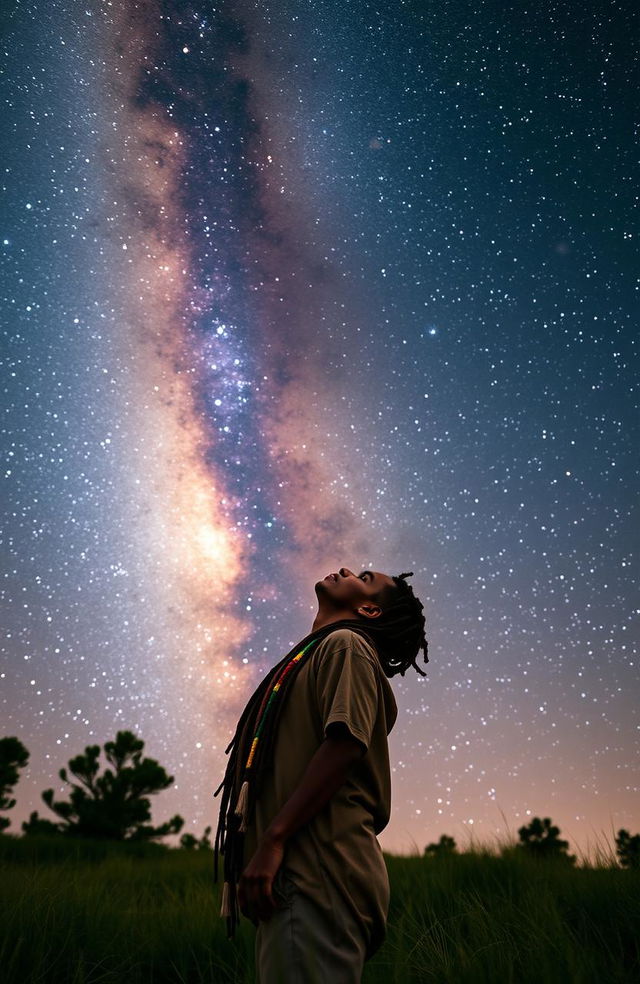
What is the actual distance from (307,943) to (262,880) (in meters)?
0.19

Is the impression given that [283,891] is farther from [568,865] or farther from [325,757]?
[568,865]

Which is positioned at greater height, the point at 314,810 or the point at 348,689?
the point at 348,689

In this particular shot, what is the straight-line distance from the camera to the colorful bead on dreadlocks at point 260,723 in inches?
75.8

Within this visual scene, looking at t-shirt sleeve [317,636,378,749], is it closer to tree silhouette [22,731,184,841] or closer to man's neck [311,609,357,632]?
man's neck [311,609,357,632]

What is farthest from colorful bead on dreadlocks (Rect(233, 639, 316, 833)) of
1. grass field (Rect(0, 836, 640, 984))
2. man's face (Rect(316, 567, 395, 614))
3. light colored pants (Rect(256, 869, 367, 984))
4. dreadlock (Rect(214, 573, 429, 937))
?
grass field (Rect(0, 836, 640, 984))

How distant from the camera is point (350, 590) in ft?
8.81

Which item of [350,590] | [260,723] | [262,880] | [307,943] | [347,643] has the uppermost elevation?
[350,590]

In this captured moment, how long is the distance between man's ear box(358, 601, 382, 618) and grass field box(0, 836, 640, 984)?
4.42 ft

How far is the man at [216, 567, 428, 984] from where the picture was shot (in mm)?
1664

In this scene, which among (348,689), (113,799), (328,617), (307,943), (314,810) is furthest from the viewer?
(113,799)

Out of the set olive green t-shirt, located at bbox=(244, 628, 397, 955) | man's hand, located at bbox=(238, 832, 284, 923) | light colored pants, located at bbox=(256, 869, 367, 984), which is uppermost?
olive green t-shirt, located at bbox=(244, 628, 397, 955)

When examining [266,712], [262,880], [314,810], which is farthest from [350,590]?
[262,880]

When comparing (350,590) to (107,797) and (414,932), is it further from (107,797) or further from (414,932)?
(107,797)

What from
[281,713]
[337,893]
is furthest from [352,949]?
[281,713]
